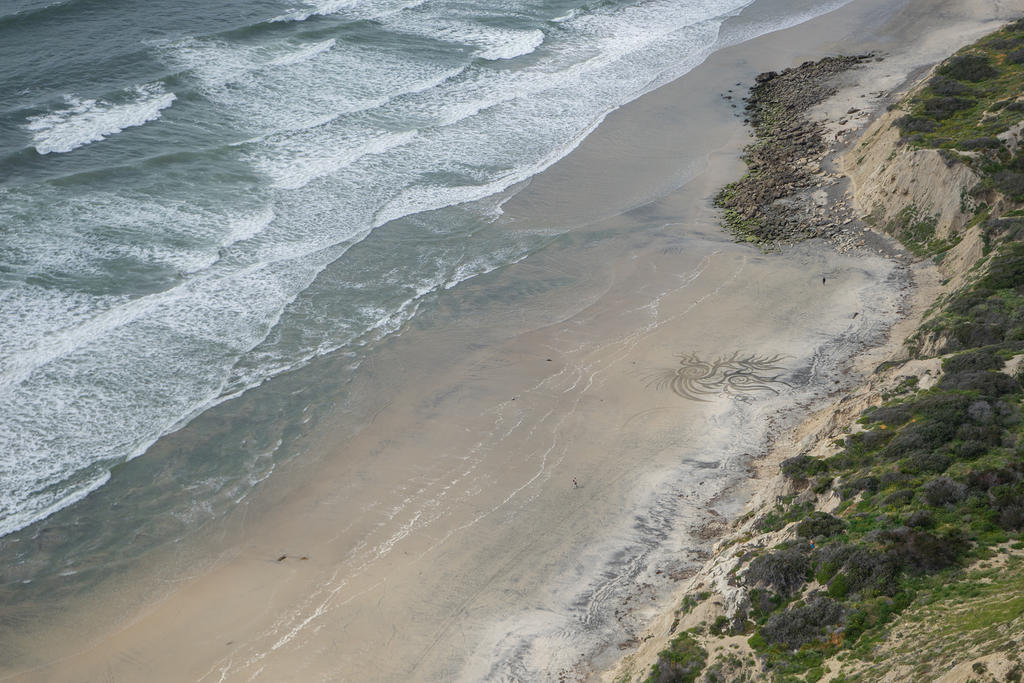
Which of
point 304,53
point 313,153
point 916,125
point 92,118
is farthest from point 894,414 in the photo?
point 304,53

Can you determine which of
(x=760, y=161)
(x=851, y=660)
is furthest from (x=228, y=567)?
(x=760, y=161)

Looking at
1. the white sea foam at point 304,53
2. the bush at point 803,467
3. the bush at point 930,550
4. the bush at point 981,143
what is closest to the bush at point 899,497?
the bush at point 930,550

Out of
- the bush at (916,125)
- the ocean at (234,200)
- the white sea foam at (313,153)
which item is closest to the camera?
the ocean at (234,200)

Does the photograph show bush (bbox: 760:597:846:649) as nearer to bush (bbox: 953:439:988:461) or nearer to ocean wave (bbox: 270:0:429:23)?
bush (bbox: 953:439:988:461)

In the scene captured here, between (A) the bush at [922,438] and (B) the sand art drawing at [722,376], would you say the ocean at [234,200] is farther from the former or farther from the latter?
(A) the bush at [922,438]

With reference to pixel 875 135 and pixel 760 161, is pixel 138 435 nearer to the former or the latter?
pixel 760 161

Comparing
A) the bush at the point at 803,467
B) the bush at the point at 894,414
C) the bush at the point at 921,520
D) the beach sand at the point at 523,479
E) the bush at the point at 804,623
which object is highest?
the bush at the point at 921,520
